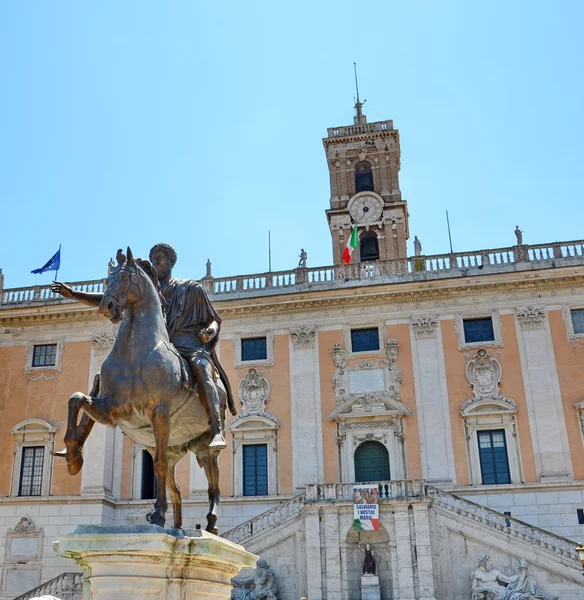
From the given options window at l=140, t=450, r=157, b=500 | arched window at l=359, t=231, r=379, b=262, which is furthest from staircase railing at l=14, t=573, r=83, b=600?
arched window at l=359, t=231, r=379, b=262

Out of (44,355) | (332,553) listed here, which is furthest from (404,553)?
(44,355)

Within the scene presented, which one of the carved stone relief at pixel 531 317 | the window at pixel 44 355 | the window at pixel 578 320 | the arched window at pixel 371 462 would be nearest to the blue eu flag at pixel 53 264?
the window at pixel 44 355

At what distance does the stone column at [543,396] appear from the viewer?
2712cm

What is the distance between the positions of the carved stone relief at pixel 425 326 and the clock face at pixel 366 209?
13211 millimetres

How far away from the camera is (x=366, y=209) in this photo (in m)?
42.8

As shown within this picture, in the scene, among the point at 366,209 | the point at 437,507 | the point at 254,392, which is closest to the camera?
the point at 437,507

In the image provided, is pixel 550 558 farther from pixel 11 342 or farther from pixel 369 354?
pixel 11 342

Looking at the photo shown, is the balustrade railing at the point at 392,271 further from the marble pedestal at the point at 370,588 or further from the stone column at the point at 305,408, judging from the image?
the marble pedestal at the point at 370,588

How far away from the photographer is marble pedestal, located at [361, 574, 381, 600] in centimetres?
2333

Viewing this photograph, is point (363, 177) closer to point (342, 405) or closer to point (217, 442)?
point (342, 405)

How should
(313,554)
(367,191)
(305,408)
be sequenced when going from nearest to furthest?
(313,554)
(305,408)
(367,191)

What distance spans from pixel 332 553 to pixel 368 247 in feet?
72.8

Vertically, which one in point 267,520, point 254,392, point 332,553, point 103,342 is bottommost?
point 332,553

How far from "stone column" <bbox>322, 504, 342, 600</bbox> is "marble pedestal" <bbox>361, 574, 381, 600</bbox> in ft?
2.41
